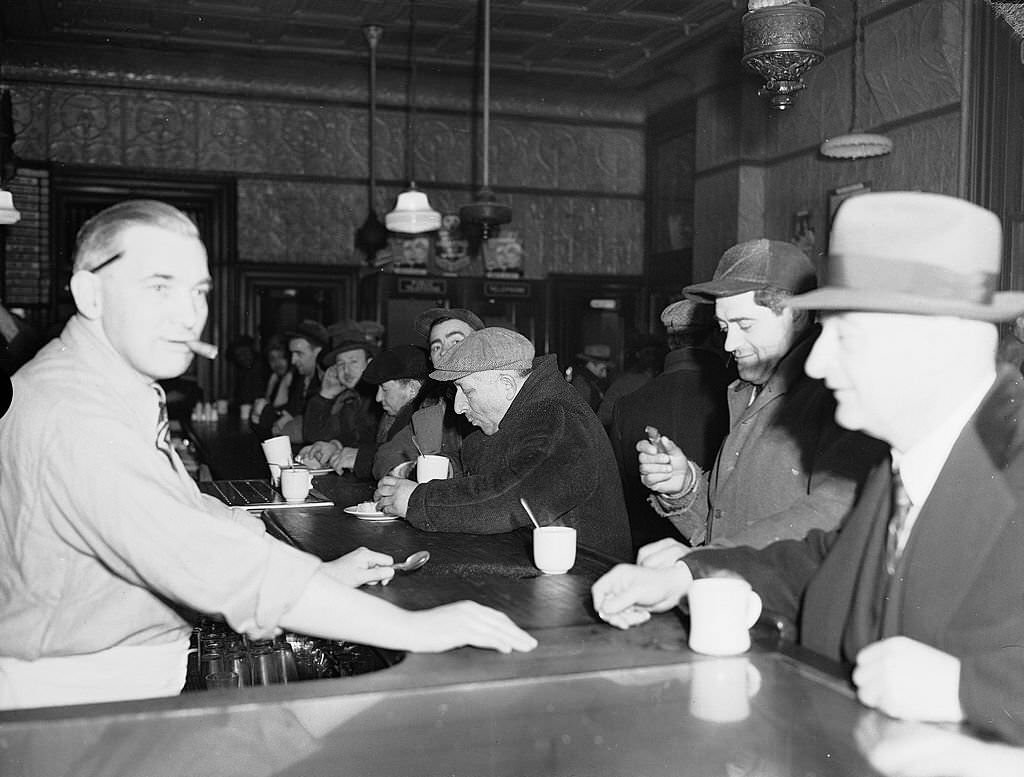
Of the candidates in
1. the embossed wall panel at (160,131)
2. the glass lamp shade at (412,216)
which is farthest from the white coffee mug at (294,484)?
the embossed wall panel at (160,131)

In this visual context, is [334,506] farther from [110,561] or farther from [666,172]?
[666,172]

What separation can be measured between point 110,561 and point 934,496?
46.6 inches

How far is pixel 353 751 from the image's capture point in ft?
4.11

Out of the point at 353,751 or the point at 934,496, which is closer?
the point at 353,751

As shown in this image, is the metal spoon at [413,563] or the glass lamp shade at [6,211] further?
the glass lamp shade at [6,211]

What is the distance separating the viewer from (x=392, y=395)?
5016mm

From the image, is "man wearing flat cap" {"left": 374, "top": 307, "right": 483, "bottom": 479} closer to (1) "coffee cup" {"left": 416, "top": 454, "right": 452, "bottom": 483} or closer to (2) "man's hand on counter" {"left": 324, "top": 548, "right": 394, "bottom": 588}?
(1) "coffee cup" {"left": 416, "top": 454, "right": 452, "bottom": 483}

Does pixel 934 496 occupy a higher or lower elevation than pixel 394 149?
lower

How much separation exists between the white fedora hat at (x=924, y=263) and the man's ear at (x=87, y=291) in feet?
3.49

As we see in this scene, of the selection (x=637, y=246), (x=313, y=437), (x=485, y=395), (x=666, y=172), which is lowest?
(x=313, y=437)

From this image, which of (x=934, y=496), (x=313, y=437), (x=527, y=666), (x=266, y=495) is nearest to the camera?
(x=934, y=496)

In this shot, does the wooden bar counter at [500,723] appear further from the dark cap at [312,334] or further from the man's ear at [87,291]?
the dark cap at [312,334]

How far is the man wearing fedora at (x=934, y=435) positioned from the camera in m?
1.30

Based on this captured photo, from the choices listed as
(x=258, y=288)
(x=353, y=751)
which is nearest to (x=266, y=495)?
(x=353, y=751)
